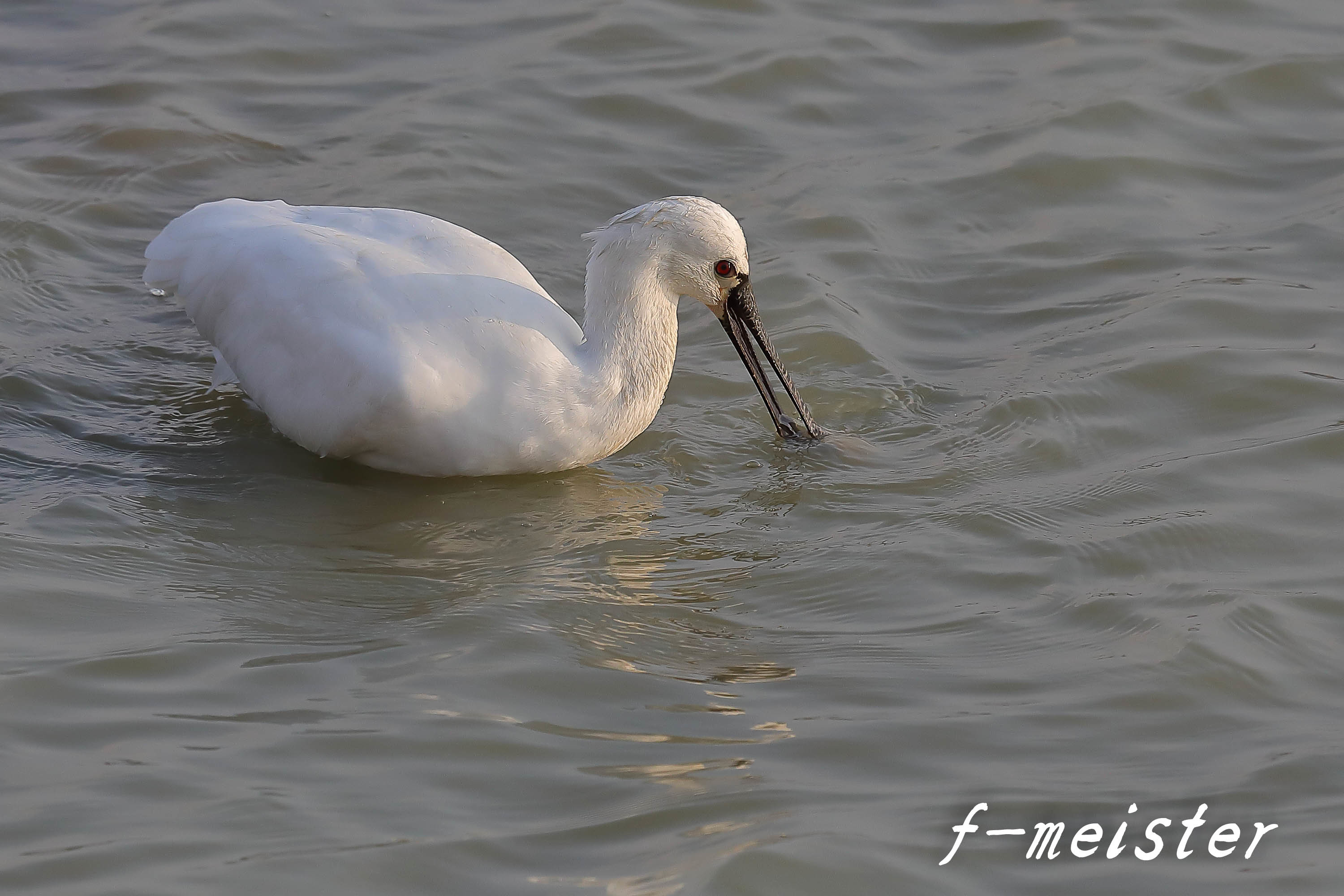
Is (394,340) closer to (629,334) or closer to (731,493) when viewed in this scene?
(629,334)

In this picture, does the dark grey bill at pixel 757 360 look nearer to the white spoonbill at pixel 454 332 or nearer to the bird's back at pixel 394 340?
the white spoonbill at pixel 454 332

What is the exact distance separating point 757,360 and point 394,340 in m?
1.49

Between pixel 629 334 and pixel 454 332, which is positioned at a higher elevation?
pixel 454 332

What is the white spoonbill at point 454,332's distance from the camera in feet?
19.7

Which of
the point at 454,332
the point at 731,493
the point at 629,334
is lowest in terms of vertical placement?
the point at 731,493

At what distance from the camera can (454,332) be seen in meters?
6.07

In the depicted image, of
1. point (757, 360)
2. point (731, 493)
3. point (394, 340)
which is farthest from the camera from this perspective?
point (757, 360)

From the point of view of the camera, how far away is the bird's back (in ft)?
19.6

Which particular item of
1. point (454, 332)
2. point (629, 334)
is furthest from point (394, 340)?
point (629, 334)

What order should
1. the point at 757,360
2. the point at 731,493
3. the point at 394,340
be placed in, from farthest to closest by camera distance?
1. the point at 757,360
2. the point at 731,493
3. the point at 394,340

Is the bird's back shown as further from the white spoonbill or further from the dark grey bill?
the dark grey bill

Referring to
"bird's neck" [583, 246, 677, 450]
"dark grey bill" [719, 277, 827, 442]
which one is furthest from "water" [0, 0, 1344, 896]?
"bird's neck" [583, 246, 677, 450]

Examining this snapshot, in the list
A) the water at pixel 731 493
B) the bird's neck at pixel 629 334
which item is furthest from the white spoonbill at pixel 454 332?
the water at pixel 731 493

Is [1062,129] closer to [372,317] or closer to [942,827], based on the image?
[372,317]
